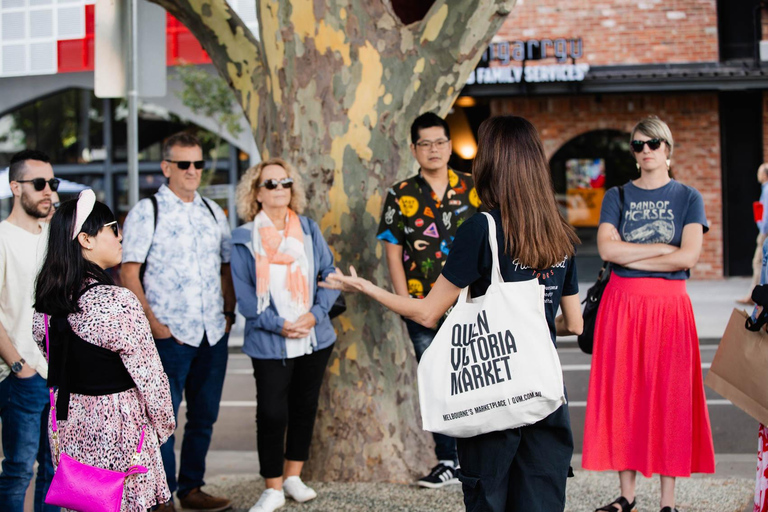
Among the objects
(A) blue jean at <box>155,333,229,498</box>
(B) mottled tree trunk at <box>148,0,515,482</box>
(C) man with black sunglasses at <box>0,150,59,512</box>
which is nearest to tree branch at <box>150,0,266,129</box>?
(B) mottled tree trunk at <box>148,0,515,482</box>

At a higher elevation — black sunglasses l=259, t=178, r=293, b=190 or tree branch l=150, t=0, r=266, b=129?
tree branch l=150, t=0, r=266, b=129

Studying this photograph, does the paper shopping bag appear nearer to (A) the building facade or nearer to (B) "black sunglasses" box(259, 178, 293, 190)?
(B) "black sunglasses" box(259, 178, 293, 190)

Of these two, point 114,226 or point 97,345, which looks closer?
point 97,345

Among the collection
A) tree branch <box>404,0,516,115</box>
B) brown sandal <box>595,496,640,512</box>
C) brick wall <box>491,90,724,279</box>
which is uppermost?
brick wall <box>491,90,724,279</box>

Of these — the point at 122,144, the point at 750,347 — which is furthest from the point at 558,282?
the point at 122,144

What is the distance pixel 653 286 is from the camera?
14.3ft

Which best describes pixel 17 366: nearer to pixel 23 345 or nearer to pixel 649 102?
pixel 23 345

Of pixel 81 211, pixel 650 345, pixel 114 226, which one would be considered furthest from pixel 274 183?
pixel 650 345

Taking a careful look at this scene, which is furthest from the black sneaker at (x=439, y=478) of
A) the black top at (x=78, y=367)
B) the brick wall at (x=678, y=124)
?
the brick wall at (x=678, y=124)

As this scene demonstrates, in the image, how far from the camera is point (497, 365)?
9.06ft

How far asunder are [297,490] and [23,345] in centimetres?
167

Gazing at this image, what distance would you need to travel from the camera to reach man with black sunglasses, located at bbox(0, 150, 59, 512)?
402cm

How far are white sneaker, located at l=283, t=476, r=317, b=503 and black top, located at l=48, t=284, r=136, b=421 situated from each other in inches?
69.1

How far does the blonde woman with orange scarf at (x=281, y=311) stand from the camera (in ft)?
14.6
